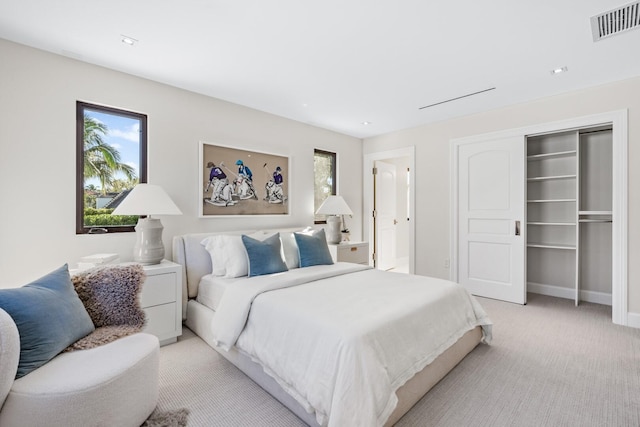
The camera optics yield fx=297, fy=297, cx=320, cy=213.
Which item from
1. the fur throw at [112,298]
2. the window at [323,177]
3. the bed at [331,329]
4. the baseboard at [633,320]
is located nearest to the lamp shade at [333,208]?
the window at [323,177]

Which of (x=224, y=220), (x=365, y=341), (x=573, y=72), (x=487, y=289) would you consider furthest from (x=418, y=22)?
(x=487, y=289)

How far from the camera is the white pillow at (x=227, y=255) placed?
2.91 meters

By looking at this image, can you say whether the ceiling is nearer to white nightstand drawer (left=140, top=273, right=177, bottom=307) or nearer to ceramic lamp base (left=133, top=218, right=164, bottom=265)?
ceramic lamp base (left=133, top=218, right=164, bottom=265)

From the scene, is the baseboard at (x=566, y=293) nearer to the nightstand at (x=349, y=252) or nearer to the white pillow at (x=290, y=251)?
the nightstand at (x=349, y=252)

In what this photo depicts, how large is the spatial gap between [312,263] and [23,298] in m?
2.26

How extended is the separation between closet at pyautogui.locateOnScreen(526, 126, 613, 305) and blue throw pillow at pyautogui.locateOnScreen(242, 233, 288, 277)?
3519mm

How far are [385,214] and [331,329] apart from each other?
4.32 metres

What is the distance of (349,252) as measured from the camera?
14.1 feet

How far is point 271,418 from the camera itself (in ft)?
5.68

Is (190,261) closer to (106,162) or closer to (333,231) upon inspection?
(106,162)

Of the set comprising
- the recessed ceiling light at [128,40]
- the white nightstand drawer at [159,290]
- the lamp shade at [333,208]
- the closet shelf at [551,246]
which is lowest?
the white nightstand drawer at [159,290]

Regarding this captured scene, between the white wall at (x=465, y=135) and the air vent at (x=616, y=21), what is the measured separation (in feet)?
4.09

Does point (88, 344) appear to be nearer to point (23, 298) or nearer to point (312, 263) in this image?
point (23, 298)

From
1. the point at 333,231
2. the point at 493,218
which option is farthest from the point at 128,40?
the point at 493,218
